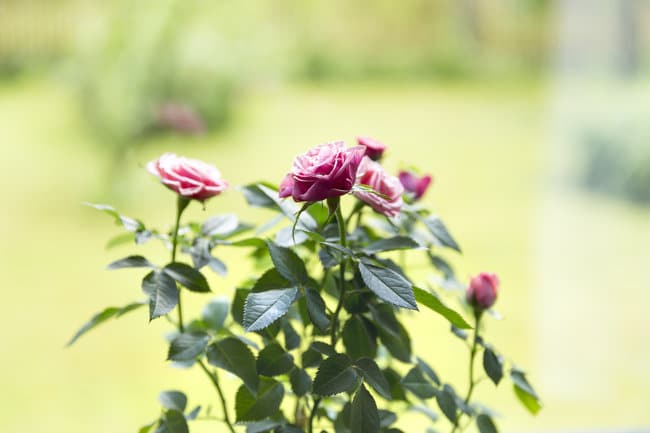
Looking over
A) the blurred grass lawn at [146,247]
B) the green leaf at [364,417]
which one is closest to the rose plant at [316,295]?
the green leaf at [364,417]

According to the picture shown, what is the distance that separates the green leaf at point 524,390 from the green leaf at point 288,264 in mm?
285

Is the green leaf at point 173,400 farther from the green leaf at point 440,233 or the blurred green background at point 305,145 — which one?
the blurred green background at point 305,145

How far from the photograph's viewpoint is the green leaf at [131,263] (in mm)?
796

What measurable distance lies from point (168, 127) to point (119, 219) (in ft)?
5.90

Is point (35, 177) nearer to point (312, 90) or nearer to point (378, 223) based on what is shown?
point (312, 90)

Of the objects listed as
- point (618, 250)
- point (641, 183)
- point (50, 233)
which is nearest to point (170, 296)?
point (50, 233)

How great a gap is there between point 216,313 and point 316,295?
0.18 meters

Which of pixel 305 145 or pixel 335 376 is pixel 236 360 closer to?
pixel 335 376

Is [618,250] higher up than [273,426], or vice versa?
[273,426]

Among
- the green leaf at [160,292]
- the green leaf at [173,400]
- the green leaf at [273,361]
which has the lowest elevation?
the green leaf at [173,400]

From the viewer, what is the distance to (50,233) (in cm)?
265

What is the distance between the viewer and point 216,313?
89 cm

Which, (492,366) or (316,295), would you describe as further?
(492,366)

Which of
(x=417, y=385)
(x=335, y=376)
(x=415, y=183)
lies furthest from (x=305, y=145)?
(x=335, y=376)
